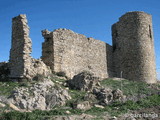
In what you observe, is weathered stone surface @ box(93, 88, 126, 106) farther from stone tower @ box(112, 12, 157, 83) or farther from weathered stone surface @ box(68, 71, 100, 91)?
stone tower @ box(112, 12, 157, 83)

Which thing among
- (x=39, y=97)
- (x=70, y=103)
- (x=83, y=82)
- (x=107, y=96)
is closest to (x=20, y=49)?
(x=39, y=97)

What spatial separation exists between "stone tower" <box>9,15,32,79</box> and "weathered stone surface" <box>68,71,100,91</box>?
2.78 m

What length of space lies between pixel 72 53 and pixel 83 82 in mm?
4048

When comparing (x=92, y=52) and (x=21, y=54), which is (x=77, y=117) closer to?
(x=21, y=54)

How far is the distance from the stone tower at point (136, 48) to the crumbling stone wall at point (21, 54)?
32.7 feet

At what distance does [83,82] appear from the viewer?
1426 centimetres

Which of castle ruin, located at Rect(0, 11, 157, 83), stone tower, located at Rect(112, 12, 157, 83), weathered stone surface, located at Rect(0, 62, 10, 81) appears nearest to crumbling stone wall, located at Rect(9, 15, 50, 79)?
castle ruin, located at Rect(0, 11, 157, 83)

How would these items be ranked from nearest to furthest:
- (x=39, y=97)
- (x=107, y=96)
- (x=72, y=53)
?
(x=39, y=97)
(x=107, y=96)
(x=72, y=53)

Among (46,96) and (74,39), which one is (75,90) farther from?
(74,39)

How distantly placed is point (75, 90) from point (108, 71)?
879 centimetres

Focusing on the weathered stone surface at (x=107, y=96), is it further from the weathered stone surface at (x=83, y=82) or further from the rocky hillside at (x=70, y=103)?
the weathered stone surface at (x=83, y=82)

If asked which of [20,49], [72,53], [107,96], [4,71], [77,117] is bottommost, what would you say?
[77,117]

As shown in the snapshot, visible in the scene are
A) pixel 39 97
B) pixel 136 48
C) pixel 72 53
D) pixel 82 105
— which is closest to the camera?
pixel 39 97

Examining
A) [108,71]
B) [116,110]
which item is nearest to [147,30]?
[108,71]
